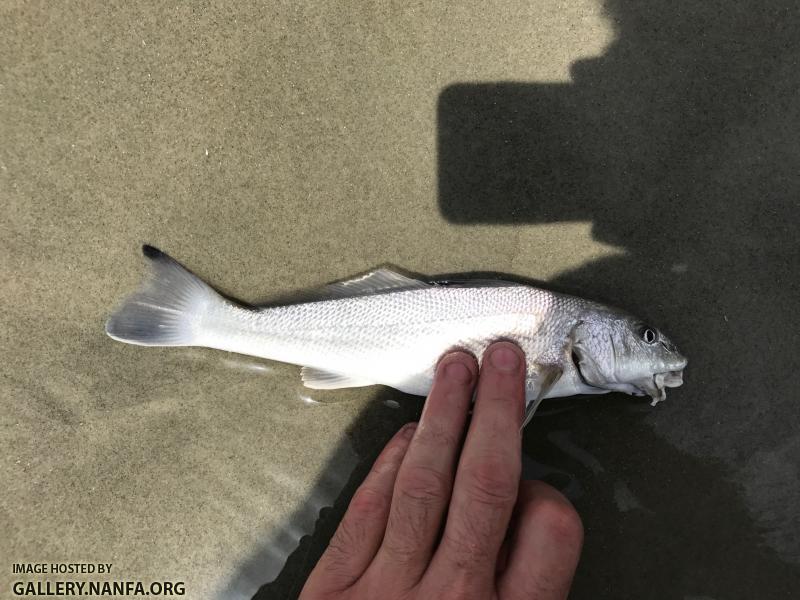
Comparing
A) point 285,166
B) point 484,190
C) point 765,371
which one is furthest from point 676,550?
point 285,166

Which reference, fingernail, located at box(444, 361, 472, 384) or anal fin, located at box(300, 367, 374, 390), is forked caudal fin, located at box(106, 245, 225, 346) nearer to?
anal fin, located at box(300, 367, 374, 390)

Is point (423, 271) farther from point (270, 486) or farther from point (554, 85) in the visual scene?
point (270, 486)

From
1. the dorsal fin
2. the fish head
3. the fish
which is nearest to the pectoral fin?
the fish

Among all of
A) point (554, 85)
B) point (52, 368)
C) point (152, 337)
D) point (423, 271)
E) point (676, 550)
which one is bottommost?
point (676, 550)

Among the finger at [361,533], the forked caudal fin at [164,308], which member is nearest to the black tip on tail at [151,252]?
the forked caudal fin at [164,308]

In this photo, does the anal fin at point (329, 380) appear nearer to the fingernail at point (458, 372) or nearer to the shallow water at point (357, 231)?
the shallow water at point (357, 231)

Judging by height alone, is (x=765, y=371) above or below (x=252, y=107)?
below
